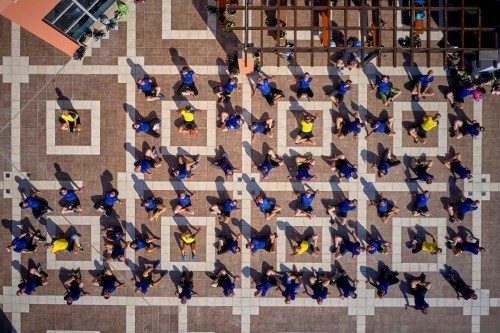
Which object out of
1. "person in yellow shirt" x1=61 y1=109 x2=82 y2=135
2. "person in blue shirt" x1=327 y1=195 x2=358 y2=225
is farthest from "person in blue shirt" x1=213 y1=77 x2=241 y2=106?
"person in blue shirt" x1=327 y1=195 x2=358 y2=225

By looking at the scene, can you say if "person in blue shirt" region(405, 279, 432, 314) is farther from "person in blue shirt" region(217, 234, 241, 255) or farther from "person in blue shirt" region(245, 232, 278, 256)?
"person in blue shirt" region(217, 234, 241, 255)

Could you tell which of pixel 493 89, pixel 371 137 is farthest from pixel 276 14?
pixel 493 89

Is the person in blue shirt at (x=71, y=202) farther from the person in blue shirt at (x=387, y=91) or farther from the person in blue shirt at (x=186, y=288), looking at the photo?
the person in blue shirt at (x=387, y=91)

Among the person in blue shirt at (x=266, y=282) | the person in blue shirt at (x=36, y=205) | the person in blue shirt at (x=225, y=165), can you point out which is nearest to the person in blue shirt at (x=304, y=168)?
the person in blue shirt at (x=225, y=165)

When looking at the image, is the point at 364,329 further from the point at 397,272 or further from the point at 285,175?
the point at 285,175

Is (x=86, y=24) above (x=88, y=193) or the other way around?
above
